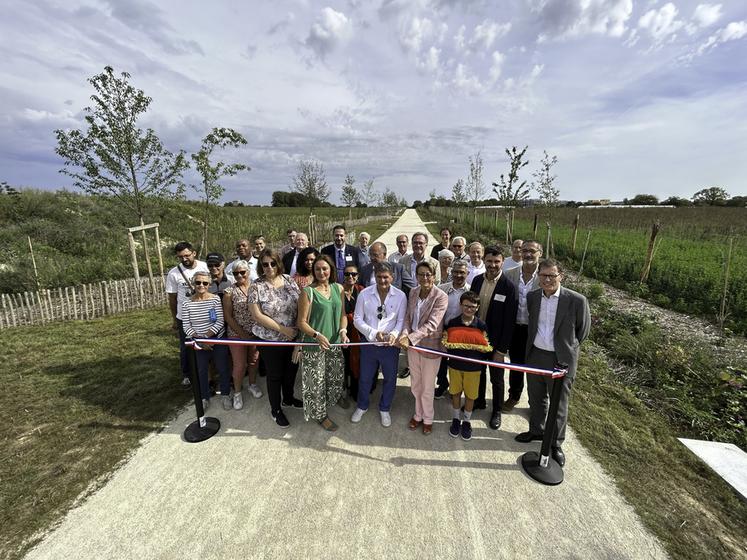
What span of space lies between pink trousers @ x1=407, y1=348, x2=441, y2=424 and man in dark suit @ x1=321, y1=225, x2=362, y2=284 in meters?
2.38

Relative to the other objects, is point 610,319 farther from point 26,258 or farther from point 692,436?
point 26,258

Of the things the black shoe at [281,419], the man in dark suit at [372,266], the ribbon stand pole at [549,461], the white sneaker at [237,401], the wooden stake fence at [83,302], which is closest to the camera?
the ribbon stand pole at [549,461]

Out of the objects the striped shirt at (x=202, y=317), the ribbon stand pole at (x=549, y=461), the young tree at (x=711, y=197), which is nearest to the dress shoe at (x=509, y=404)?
the ribbon stand pole at (x=549, y=461)

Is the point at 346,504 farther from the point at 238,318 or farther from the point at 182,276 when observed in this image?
the point at 182,276

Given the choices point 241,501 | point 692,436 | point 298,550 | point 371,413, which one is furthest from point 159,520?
point 692,436

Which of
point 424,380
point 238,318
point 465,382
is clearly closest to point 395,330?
point 424,380

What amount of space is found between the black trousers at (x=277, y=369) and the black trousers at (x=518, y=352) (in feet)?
9.47

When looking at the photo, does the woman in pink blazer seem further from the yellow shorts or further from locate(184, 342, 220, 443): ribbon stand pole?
locate(184, 342, 220, 443): ribbon stand pole

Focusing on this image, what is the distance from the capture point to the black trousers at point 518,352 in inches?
166

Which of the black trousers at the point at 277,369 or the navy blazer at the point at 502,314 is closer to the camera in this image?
the navy blazer at the point at 502,314

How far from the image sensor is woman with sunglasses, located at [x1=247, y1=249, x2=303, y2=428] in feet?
12.6

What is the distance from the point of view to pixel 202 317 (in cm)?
411

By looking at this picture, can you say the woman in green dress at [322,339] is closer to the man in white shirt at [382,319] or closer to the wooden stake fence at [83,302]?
the man in white shirt at [382,319]

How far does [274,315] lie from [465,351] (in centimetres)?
232
